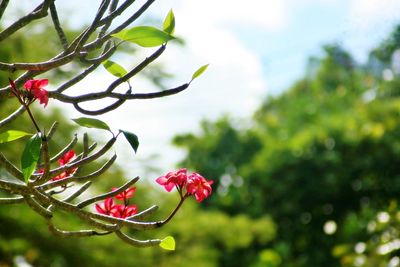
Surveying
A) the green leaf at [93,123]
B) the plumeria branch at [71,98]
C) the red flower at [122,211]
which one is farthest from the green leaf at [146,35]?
the red flower at [122,211]

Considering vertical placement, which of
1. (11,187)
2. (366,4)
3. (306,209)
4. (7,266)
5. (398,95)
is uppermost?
(398,95)

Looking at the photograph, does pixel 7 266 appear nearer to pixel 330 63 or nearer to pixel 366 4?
pixel 366 4

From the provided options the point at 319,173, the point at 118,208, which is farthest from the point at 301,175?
the point at 118,208

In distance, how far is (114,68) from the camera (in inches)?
56.4

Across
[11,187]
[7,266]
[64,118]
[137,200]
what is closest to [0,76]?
[64,118]

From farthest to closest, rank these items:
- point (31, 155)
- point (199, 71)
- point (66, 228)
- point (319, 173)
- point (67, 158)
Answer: point (319, 173) < point (66, 228) < point (67, 158) < point (199, 71) < point (31, 155)

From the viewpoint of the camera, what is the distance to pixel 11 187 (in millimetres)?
1299

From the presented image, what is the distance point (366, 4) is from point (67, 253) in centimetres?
308

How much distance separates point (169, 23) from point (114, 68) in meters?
0.14

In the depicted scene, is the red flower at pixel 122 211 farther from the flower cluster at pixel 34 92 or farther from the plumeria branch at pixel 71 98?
the flower cluster at pixel 34 92

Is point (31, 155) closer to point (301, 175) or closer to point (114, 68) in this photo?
point (114, 68)

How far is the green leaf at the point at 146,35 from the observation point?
131 centimetres

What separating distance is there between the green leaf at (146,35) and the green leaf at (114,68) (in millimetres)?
102

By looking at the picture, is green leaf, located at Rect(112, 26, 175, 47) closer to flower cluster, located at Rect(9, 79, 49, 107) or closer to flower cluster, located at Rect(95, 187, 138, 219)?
flower cluster, located at Rect(9, 79, 49, 107)
